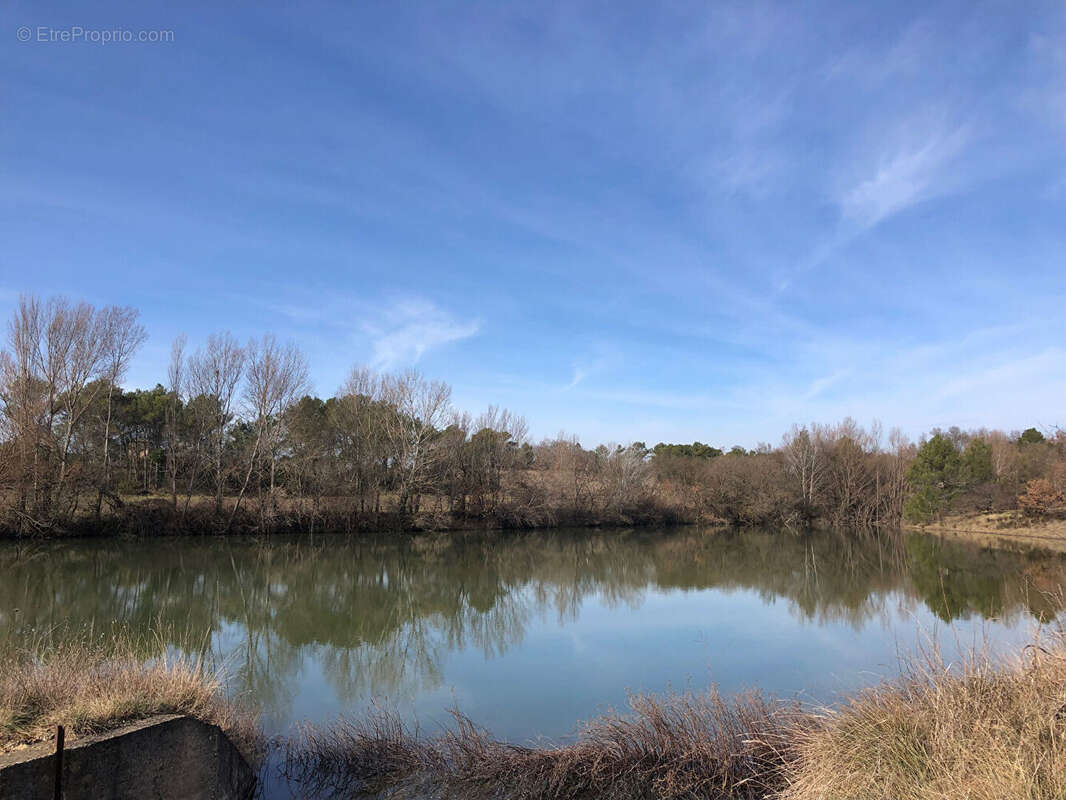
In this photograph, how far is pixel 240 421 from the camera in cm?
3416

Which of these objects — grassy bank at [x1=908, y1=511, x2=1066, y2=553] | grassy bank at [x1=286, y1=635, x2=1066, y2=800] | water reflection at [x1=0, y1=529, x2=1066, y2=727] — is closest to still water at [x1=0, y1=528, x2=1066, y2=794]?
water reflection at [x1=0, y1=529, x2=1066, y2=727]

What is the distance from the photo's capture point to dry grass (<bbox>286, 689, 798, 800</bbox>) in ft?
19.5

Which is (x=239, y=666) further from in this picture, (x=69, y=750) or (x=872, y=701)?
(x=872, y=701)

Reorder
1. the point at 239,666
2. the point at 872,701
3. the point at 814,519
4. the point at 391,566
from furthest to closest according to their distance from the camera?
the point at 814,519 → the point at 391,566 → the point at 239,666 → the point at 872,701

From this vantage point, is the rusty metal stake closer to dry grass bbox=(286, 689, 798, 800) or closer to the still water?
dry grass bbox=(286, 689, 798, 800)

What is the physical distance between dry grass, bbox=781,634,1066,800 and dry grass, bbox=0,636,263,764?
17.4ft

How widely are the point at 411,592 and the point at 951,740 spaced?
17.0 metres

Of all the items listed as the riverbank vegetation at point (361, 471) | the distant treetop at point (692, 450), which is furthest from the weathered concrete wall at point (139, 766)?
the distant treetop at point (692, 450)

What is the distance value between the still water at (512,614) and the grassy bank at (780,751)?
0.84 m

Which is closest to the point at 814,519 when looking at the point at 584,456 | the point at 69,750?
the point at 584,456

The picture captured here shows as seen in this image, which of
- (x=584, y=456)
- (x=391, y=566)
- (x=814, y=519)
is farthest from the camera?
(x=814, y=519)

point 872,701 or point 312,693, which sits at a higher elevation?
point 872,701

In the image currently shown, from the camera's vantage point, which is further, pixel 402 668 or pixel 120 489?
pixel 120 489

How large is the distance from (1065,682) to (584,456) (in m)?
41.3
